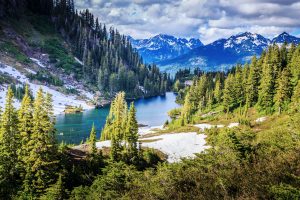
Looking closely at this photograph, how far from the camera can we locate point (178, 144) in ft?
246

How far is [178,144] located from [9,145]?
4170 centimetres

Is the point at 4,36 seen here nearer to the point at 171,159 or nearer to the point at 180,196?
the point at 171,159

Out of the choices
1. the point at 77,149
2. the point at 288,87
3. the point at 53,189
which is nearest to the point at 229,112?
the point at 288,87

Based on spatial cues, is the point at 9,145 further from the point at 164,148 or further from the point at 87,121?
the point at 87,121

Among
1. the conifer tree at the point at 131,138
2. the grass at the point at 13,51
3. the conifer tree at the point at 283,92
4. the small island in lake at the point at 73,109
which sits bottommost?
the small island in lake at the point at 73,109

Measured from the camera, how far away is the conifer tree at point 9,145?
3888 cm

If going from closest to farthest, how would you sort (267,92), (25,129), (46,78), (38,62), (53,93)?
1. (25,129)
2. (267,92)
3. (53,93)
4. (46,78)
5. (38,62)

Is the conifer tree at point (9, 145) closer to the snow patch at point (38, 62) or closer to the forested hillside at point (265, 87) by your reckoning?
the forested hillside at point (265, 87)

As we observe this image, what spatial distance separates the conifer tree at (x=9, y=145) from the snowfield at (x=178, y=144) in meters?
27.6

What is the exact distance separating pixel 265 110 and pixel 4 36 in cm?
15903

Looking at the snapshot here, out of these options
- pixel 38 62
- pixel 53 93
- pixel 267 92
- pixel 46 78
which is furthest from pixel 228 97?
pixel 38 62

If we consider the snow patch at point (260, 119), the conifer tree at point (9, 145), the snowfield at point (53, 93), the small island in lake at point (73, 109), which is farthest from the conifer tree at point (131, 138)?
the snowfield at point (53, 93)

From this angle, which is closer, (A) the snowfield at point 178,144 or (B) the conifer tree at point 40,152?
(B) the conifer tree at point 40,152

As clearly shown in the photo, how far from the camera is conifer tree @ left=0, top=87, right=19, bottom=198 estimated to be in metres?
38.9
